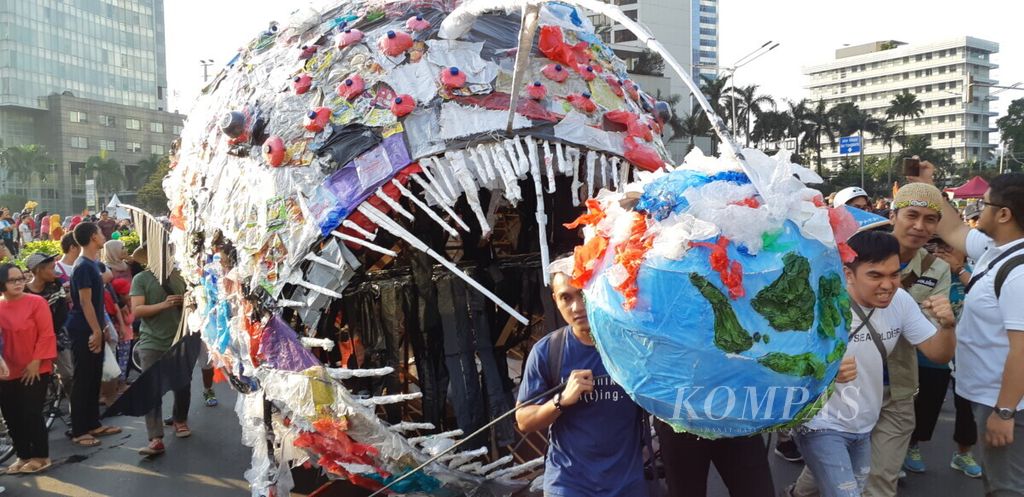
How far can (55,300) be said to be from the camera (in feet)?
23.6

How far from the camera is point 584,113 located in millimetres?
3939

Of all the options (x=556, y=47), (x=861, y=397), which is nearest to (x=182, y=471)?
(x=556, y=47)

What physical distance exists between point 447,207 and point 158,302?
3972mm

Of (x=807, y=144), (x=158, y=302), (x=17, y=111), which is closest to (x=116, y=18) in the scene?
(x=17, y=111)

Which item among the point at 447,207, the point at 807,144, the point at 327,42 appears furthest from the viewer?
the point at 807,144

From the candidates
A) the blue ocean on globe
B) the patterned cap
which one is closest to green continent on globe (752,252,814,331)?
the blue ocean on globe

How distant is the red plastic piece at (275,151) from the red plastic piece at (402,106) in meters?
0.55

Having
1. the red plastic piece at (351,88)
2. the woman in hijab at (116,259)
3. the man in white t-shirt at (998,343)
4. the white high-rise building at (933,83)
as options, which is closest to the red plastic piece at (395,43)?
the red plastic piece at (351,88)

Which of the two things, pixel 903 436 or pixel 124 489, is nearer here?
pixel 903 436

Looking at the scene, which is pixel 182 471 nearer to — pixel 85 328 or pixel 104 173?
pixel 85 328

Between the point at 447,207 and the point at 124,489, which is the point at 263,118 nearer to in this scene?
the point at 447,207

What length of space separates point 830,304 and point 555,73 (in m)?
2.03

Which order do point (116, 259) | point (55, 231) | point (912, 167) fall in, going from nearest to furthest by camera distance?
point (912, 167) → point (116, 259) → point (55, 231)

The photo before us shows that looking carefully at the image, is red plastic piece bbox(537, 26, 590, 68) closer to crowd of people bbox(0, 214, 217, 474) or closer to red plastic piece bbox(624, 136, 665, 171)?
red plastic piece bbox(624, 136, 665, 171)
